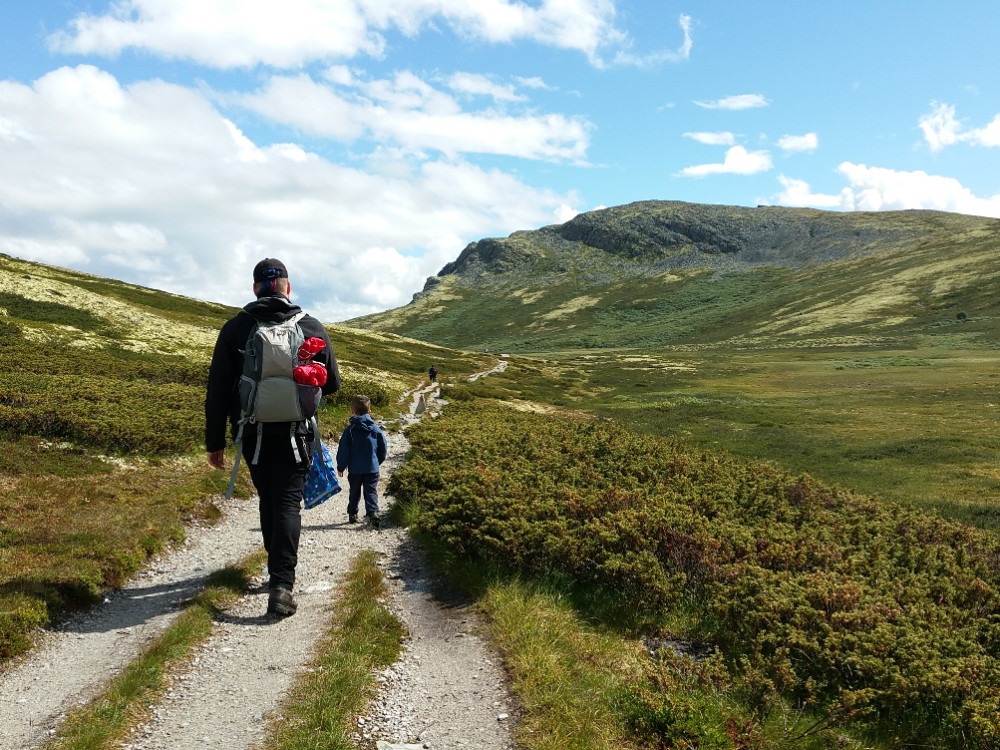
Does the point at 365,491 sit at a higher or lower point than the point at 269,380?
lower

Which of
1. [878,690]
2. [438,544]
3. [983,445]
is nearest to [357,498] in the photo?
[438,544]

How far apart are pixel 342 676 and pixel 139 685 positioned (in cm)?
202

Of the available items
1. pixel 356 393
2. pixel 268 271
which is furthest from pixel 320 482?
pixel 356 393

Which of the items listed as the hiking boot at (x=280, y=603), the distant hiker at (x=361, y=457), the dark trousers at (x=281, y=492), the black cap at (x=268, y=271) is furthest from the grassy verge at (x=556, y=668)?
the distant hiker at (x=361, y=457)

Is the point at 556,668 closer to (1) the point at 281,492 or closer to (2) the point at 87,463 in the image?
(1) the point at 281,492

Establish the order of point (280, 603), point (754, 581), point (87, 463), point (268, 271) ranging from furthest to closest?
point (87, 463), point (754, 581), point (268, 271), point (280, 603)

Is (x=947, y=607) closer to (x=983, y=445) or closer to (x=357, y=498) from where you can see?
(x=357, y=498)

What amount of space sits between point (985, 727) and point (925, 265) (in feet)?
778

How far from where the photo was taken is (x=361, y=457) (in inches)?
577

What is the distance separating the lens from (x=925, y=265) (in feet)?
655

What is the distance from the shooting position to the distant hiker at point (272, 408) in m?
8.19

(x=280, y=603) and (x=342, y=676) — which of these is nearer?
(x=342, y=676)

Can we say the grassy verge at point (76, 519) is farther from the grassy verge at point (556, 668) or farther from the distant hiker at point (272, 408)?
the grassy verge at point (556, 668)

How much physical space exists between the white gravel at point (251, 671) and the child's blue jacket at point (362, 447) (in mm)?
3874
